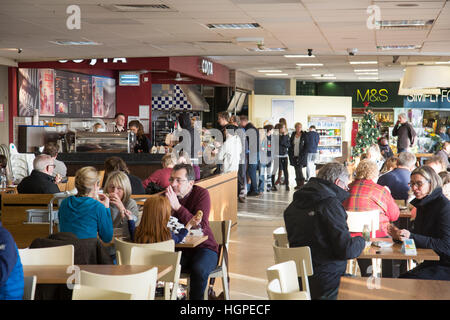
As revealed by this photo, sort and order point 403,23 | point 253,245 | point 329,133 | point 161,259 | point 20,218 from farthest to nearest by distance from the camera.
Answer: point 329,133
point 253,245
point 403,23
point 20,218
point 161,259

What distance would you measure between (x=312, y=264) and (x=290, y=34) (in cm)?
599

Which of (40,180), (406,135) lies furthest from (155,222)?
(406,135)

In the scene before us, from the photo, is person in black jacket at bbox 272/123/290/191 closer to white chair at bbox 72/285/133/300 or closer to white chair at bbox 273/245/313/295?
white chair at bbox 273/245/313/295

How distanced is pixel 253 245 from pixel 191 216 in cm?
351

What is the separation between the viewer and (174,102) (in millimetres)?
18438

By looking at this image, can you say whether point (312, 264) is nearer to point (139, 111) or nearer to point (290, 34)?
point (290, 34)

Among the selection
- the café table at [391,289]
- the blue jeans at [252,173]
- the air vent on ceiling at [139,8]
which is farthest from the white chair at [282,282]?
the blue jeans at [252,173]

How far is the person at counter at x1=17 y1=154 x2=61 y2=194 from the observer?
7.25m

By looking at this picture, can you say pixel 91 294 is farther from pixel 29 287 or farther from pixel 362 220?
pixel 362 220

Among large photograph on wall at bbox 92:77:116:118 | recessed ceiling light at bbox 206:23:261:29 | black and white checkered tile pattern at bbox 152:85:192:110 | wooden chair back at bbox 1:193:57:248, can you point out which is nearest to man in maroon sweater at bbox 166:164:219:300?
wooden chair back at bbox 1:193:57:248

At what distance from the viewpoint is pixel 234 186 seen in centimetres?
1019

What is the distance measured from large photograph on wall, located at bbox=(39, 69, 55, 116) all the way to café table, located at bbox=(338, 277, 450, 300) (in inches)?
411

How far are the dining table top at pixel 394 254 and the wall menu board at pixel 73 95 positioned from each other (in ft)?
32.8
